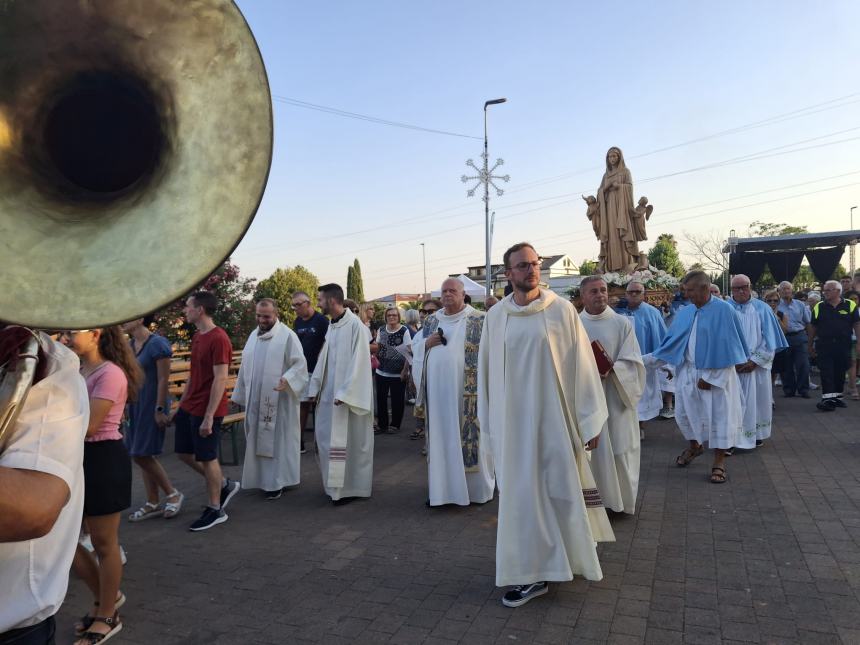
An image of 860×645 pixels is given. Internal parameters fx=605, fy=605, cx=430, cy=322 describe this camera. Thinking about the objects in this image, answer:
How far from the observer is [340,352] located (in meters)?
5.91

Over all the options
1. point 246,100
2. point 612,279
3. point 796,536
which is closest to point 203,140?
point 246,100

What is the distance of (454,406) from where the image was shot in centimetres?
562

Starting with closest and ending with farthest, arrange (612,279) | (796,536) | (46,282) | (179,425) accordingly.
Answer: (46,282) < (796,536) < (179,425) < (612,279)

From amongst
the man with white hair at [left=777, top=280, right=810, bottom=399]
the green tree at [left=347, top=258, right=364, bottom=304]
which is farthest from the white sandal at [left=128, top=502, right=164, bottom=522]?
the green tree at [left=347, top=258, right=364, bottom=304]

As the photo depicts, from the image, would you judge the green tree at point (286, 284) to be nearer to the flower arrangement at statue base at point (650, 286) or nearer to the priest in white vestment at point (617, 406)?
the flower arrangement at statue base at point (650, 286)

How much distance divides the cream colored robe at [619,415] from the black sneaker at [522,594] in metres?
1.47

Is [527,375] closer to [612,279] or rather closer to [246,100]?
[246,100]

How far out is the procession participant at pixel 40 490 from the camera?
4.57 feet

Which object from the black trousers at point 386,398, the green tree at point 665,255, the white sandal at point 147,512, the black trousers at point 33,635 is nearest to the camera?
the black trousers at point 33,635

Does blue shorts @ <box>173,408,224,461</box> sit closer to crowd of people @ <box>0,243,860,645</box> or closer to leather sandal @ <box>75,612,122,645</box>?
crowd of people @ <box>0,243,860,645</box>

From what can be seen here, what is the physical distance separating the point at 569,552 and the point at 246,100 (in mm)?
3020

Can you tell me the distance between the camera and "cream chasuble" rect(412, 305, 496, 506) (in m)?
5.39

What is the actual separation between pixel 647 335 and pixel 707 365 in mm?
2591

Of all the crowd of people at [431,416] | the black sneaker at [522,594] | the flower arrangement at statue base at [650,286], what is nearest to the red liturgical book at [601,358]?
the crowd of people at [431,416]
